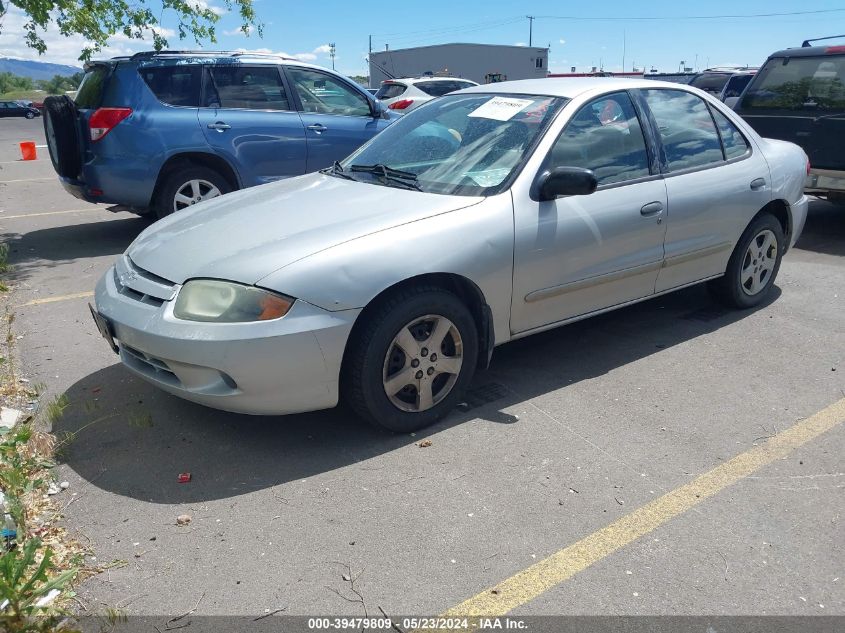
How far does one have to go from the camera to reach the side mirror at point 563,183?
3.93 meters

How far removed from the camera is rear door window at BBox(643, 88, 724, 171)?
15.6 ft

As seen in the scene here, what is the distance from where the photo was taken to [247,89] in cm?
789

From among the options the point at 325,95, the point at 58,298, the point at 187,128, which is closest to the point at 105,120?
the point at 187,128

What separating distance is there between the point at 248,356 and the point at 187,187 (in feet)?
15.9

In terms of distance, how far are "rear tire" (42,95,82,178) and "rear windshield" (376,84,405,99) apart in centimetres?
1115

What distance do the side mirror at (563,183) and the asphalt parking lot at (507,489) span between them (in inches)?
43.6

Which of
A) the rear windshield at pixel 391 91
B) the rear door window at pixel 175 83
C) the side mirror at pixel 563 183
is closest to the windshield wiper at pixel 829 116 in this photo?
the side mirror at pixel 563 183

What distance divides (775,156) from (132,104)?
568 cm

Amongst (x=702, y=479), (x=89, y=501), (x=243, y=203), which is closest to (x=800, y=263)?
(x=702, y=479)

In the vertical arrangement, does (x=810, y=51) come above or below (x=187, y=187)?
above

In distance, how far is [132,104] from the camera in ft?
23.8

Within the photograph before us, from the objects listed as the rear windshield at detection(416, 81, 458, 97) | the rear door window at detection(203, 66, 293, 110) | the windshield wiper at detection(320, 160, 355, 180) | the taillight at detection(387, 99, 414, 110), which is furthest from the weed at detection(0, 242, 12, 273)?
the rear windshield at detection(416, 81, 458, 97)

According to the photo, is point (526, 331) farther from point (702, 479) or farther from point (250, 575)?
point (250, 575)

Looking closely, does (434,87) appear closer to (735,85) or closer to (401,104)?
(401,104)
